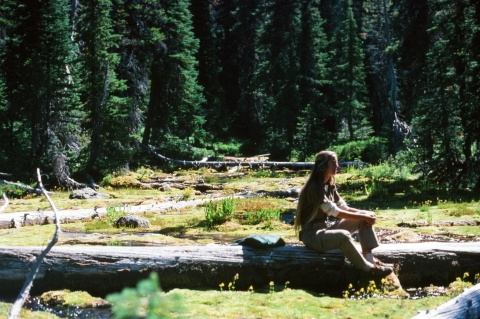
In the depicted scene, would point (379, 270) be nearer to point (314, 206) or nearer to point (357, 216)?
point (357, 216)

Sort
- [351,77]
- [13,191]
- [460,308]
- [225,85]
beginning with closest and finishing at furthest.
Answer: [460,308] < [13,191] < [351,77] < [225,85]

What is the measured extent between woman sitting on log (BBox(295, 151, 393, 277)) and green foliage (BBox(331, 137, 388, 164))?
2572cm

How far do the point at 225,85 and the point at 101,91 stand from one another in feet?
90.2

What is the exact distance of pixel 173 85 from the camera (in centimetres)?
3297

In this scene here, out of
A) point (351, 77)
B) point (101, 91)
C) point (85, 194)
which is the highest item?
point (351, 77)

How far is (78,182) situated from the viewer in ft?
73.9

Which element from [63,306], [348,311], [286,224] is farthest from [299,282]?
[286,224]

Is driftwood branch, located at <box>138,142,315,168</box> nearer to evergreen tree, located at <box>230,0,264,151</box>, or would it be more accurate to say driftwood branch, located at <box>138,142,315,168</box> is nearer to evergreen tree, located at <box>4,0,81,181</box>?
evergreen tree, located at <box>4,0,81,181</box>

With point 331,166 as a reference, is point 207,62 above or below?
above

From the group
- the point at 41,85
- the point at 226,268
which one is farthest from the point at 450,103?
the point at 41,85

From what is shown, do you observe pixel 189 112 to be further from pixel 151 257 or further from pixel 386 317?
pixel 386 317

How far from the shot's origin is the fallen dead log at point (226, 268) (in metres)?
7.71

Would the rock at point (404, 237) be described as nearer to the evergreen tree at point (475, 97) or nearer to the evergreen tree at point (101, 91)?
the evergreen tree at point (475, 97)

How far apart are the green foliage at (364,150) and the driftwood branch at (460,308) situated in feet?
91.4
